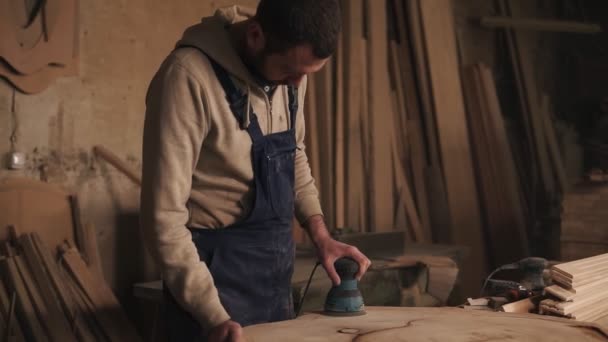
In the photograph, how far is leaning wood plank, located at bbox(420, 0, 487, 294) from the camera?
16.9ft

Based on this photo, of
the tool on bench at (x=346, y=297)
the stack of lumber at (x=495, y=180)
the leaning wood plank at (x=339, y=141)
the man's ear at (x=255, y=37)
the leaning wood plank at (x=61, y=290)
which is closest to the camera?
the man's ear at (x=255, y=37)

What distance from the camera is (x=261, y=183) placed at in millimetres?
2090

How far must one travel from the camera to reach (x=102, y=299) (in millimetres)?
3213

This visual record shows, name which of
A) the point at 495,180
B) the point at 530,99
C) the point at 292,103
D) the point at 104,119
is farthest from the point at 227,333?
the point at 530,99

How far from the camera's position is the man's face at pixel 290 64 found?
1851 millimetres

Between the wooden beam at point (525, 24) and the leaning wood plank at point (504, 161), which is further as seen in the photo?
the wooden beam at point (525, 24)

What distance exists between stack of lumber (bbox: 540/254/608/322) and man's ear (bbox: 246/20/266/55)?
3.87ft

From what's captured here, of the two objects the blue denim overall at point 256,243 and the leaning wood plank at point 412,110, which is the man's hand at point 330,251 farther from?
the leaning wood plank at point 412,110

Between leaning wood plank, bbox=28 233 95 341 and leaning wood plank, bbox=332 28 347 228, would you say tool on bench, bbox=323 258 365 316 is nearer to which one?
leaning wood plank, bbox=28 233 95 341

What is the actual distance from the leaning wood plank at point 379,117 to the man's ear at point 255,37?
3056 mm

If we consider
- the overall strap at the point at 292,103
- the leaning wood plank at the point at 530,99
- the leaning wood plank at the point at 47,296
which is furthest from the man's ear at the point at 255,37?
the leaning wood plank at the point at 530,99

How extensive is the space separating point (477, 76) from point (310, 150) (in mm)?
1612

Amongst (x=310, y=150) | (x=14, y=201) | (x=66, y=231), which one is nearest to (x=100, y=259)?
(x=66, y=231)

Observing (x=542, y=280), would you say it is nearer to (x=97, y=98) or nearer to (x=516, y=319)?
(x=516, y=319)
